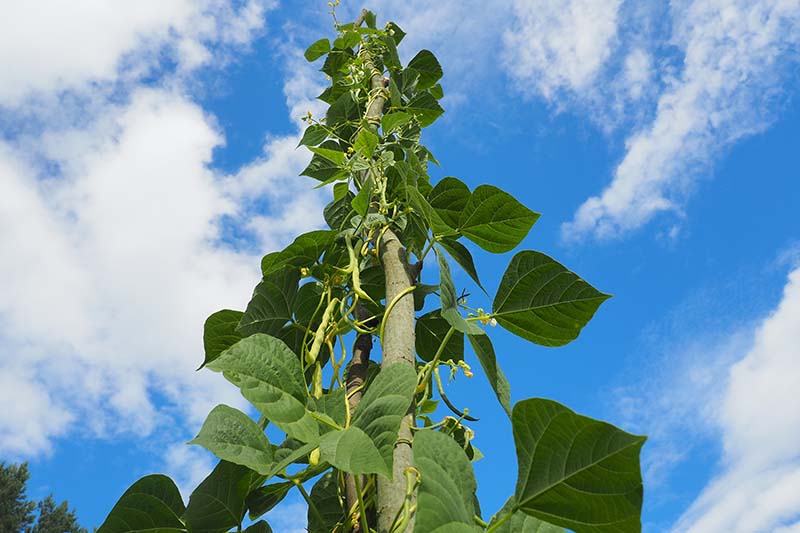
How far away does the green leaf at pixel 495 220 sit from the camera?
3.62 ft

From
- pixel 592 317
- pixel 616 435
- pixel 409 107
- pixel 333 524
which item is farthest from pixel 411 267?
pixel 409 107

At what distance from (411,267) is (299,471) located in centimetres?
42

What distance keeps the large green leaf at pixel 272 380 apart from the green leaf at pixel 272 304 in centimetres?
35

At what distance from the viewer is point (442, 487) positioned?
24.0 inches

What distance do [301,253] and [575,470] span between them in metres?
0.75

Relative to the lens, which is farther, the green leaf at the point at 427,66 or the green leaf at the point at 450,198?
the green leaf at the point at 427,66

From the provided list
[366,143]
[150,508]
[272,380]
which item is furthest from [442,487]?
A: [366,143]

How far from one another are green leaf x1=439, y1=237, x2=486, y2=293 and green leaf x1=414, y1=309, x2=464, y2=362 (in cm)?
13

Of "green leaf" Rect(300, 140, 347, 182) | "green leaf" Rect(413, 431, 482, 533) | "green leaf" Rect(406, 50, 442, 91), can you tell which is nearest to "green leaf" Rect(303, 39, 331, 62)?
"green leaf" Rect(406, 50, 442, 91)

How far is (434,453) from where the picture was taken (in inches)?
25.4

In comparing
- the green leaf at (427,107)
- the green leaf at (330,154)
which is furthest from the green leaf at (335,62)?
the green leaf at (330,154)

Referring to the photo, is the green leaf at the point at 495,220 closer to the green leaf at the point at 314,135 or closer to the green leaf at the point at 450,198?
the green leaf at the point at 450,198

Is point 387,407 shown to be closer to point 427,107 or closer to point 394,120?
point 394,120

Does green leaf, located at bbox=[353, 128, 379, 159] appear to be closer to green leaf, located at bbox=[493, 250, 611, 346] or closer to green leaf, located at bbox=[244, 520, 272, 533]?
green leaf, located at bbox=[493, 250, 611, 346]
